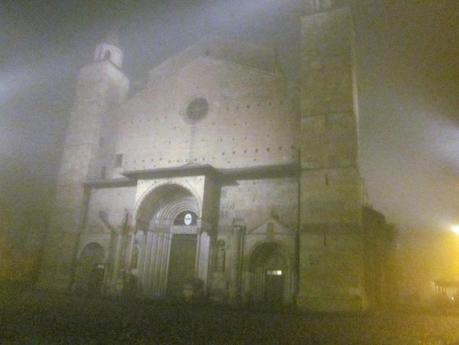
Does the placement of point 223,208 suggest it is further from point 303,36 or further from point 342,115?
point 303,36

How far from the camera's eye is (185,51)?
21859 millimetres

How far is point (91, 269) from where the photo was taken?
19016 mm

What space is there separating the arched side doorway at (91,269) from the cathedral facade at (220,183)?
6 centimetres

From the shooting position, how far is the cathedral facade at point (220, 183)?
14695mm

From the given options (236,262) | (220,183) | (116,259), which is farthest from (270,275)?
(116,259)

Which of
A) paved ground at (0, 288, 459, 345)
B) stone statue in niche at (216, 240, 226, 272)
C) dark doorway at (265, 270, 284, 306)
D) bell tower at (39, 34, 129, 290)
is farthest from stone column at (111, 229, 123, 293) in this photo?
paved ground at (0, 288, 459, 345)

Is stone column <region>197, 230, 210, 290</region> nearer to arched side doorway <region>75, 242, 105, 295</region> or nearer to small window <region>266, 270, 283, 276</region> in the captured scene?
small window <region>266, 270, 283, 276</region>

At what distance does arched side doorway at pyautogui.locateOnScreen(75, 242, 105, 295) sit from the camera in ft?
60.6

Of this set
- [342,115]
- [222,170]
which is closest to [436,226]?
[342,115]

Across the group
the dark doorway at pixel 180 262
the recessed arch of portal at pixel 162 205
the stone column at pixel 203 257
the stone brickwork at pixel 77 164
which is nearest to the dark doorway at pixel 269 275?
the stone column at pixel 203 257

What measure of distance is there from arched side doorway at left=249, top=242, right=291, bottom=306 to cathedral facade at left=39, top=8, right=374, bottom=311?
1.7 inches

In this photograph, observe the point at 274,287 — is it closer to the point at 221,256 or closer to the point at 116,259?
the point at 221,256

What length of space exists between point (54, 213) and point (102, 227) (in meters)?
3.56

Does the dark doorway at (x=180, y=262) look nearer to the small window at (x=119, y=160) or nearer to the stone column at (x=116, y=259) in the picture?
the stone column at (x=116, y=259)
